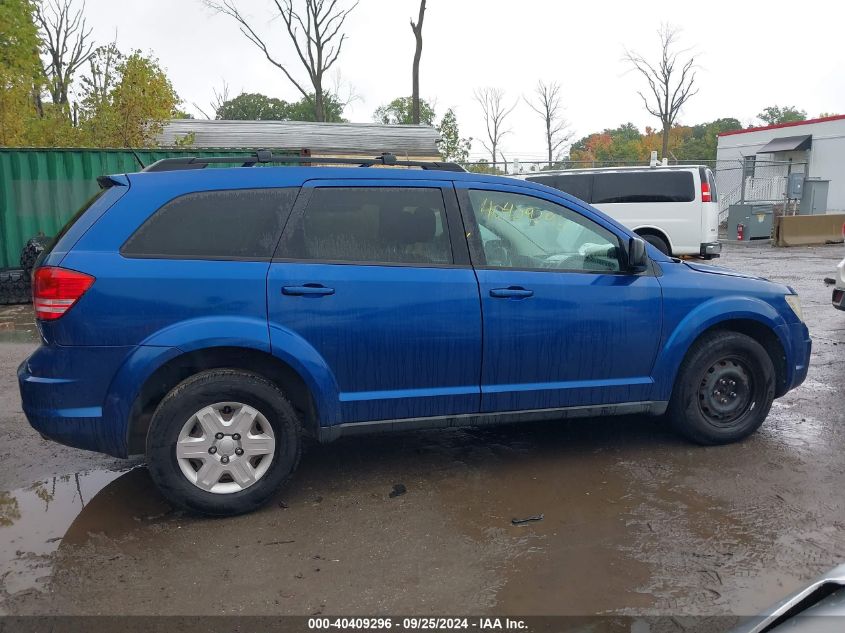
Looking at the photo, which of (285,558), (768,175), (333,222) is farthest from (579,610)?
(768,175)

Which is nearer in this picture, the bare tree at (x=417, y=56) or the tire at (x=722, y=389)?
the tire at (x=722, y=389)

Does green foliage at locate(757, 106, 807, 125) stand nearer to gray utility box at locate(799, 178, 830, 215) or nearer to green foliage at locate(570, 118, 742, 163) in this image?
green foliage at locate(570, 118, 742, 163)

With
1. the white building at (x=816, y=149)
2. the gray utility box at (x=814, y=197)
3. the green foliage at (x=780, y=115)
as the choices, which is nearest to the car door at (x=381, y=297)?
the gray utility box at (x=814, y=197)

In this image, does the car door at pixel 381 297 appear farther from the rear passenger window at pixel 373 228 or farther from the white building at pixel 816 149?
the white building at pixel 816 149

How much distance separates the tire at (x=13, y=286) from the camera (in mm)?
11398

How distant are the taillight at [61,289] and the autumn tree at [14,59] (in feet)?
61.0

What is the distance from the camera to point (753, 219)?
→ 75.8 ft

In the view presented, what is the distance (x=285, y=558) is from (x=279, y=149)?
56.8 ft

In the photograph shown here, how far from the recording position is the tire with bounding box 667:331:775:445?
4625 millimetres

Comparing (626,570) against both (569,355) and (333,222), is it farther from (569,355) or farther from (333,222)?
(333,222)

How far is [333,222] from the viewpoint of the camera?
401 centimetres

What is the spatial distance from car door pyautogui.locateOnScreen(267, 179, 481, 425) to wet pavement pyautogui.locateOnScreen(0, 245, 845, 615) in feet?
1.98

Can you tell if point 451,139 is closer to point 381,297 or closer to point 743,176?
point 743,176

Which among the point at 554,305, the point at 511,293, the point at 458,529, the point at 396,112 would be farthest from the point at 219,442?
the point at 396,112
